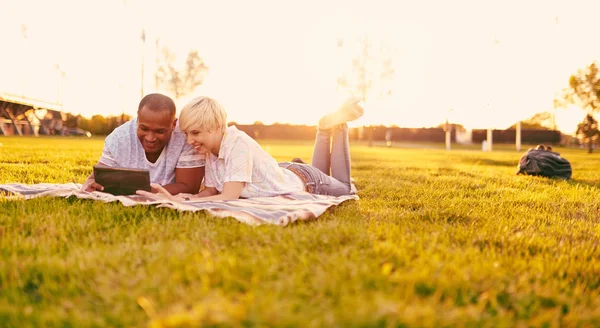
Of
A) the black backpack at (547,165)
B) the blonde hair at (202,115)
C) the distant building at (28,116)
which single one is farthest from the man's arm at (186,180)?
the distant building at (28,116)

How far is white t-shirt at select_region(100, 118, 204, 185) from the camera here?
3803 millimetres

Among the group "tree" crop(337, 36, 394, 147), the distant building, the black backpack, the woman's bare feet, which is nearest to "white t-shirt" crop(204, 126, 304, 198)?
the woman's bare feet

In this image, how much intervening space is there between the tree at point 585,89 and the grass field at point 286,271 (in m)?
24.7

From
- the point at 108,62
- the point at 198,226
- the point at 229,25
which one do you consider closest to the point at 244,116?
the point at 108,62

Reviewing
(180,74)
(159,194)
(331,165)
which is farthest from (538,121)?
(159,194)

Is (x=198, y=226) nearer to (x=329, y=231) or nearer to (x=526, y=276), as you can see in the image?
(x=329, y=231)

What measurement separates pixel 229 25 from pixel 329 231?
2093 cm

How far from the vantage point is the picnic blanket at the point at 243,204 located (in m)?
2.85

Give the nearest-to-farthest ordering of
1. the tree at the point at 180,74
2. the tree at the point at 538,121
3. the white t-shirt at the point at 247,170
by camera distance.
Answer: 1. the white t-shirt at the point at 247,170
2. the tree at the point at 180,74
3. the tree at the point at 538,121

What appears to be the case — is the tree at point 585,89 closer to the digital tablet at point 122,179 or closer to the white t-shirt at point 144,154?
the white t-shirt at point 144,154

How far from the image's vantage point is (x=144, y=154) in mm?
3879

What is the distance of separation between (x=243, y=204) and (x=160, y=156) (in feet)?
3.62

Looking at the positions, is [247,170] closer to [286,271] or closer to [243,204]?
[243,204]

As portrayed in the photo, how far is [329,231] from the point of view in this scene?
2.46 m
